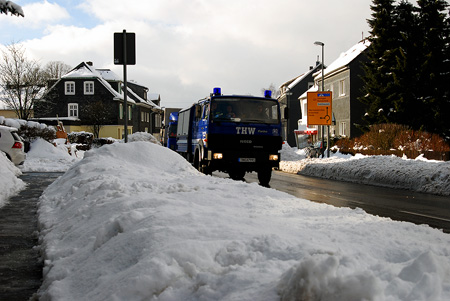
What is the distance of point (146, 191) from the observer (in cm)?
758

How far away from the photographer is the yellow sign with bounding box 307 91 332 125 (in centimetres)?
3027

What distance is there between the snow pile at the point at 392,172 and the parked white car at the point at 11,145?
12.6m

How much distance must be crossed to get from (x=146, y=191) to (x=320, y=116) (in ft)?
78.9

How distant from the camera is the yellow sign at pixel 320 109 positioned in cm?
3027

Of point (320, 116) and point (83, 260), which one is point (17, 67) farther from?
point (83, 260)

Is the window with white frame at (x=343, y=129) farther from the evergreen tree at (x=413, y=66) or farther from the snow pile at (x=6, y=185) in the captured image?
the snow pile at (x=6, y=185)

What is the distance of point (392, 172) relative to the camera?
1705 cm

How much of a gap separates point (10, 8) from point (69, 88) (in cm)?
5894

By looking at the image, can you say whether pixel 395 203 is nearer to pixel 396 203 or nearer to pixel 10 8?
pixel 396 203

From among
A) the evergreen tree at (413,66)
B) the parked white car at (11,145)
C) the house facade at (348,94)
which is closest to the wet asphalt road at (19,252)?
the parked white car at (11,145)

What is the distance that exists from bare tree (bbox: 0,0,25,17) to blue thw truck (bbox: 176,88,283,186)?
25.6 feet

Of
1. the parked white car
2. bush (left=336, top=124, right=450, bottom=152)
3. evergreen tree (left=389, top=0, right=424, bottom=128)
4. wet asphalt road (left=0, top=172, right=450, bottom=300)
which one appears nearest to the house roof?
evergreen tree (left=389, top=0, right=424, bottom=128)

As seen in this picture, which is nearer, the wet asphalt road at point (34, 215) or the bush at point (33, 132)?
the wet asphalt road at point (34, 215)

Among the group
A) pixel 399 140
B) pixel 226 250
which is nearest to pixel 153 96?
pixel 399 140
